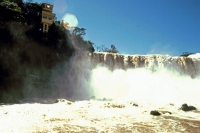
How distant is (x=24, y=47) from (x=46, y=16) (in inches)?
272

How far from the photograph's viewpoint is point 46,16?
93.4ft

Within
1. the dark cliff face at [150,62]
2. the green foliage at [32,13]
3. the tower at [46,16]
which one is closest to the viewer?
the green foliage at [32,13]

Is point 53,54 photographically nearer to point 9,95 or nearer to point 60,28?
point 60,28

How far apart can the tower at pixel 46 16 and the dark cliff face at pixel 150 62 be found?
8.16 metres

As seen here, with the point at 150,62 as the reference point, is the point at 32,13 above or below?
above

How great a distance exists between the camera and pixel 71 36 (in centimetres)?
3047

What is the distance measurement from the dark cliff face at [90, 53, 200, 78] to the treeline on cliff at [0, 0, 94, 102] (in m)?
5.11

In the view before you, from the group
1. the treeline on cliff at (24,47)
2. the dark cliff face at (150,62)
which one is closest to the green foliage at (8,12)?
the treeline on cliff at (24,47)

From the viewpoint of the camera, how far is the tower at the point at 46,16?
2761 centimetres

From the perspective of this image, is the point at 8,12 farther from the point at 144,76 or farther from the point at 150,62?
the point at 150,62

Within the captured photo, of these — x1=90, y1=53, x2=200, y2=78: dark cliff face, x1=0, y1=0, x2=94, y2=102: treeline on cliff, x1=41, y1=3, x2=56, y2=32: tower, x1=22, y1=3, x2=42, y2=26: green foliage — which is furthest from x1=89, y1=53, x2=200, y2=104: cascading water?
x1=22, y1=3, x2=42, y2=26: green foliage

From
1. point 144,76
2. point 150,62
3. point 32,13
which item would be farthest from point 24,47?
point 150,62

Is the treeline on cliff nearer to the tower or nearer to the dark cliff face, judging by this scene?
the tower

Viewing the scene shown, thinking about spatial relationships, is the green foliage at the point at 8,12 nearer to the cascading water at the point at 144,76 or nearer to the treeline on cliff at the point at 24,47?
the treeline on cliff at the point at 24,47
